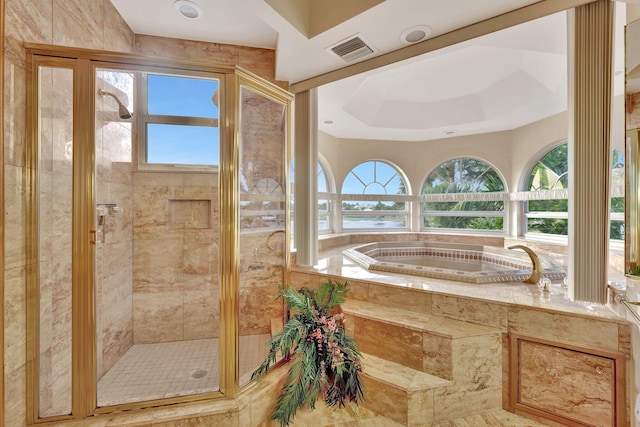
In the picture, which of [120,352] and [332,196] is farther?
[332,196]

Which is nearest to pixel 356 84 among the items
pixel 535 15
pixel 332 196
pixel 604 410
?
pixel 535 15

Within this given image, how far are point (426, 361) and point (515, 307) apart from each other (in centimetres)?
65

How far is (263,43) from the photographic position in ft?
8.28

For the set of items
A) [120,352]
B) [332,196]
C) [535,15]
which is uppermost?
[535,15]

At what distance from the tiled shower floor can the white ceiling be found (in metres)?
2.32

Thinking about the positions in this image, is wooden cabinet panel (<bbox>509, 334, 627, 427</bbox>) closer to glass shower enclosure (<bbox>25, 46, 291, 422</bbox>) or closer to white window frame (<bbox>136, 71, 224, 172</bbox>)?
glass shower enclosure (<bbox>25, 46, 291, 422</bbox>)

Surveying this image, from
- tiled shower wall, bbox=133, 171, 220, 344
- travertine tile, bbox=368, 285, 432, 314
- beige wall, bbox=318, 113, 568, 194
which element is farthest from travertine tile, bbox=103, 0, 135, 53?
travertine tile, bbox=368, 285, 432, 314

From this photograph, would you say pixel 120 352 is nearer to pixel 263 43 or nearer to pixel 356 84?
pixel 263 43

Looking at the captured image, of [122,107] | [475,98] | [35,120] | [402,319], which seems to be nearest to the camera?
[35,120]

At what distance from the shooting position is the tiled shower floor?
1562 millimetres

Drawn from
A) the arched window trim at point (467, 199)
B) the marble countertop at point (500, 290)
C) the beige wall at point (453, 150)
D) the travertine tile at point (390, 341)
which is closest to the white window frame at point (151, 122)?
the marble countertop at point (500, 290)

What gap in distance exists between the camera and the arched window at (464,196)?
4.36m

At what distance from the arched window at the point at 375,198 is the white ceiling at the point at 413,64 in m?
0.64

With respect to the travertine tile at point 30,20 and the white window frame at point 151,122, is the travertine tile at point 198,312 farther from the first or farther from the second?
the travertine tile at point 30,20
